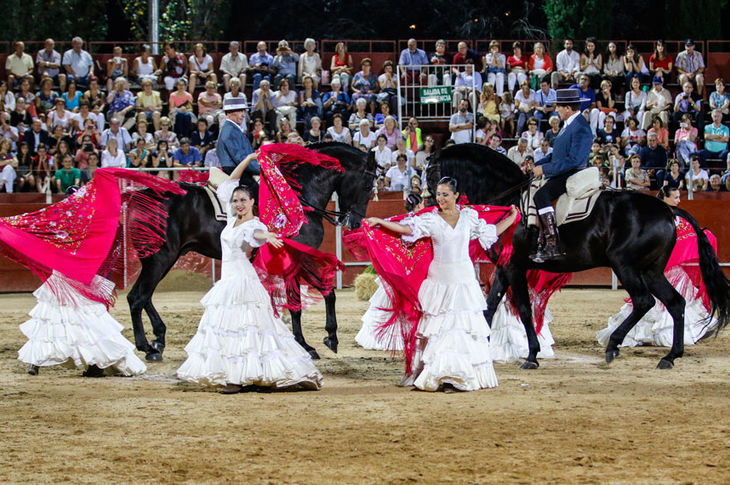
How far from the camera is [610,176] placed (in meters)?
18.0

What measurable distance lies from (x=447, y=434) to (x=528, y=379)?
8.35ft

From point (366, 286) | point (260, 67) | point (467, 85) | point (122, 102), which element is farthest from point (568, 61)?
point (122, 102)

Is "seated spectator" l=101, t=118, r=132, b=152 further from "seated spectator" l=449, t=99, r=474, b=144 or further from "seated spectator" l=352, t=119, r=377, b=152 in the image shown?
"seated spectator" l=449, t=99, r=474, b=144

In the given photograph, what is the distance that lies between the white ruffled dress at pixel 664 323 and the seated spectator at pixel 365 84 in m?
10.2

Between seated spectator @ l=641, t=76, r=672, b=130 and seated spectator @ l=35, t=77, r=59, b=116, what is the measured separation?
40.0ft

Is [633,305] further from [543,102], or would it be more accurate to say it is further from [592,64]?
[592,64]

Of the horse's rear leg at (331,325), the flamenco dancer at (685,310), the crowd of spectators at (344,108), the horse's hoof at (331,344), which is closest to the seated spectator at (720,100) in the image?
the crowd of spectators at (344,108)

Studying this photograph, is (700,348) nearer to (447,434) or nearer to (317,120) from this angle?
(447,434)

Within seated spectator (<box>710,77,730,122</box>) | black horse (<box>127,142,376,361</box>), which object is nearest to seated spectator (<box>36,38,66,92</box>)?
black horse (<box>127,142,376,361</box>)

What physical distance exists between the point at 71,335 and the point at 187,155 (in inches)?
373

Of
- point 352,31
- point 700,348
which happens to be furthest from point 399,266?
point 352,31

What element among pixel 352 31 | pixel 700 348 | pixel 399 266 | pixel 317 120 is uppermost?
pixel 352 31

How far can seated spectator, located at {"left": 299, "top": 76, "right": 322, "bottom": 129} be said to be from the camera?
20.4m

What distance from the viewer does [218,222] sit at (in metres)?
10.8
